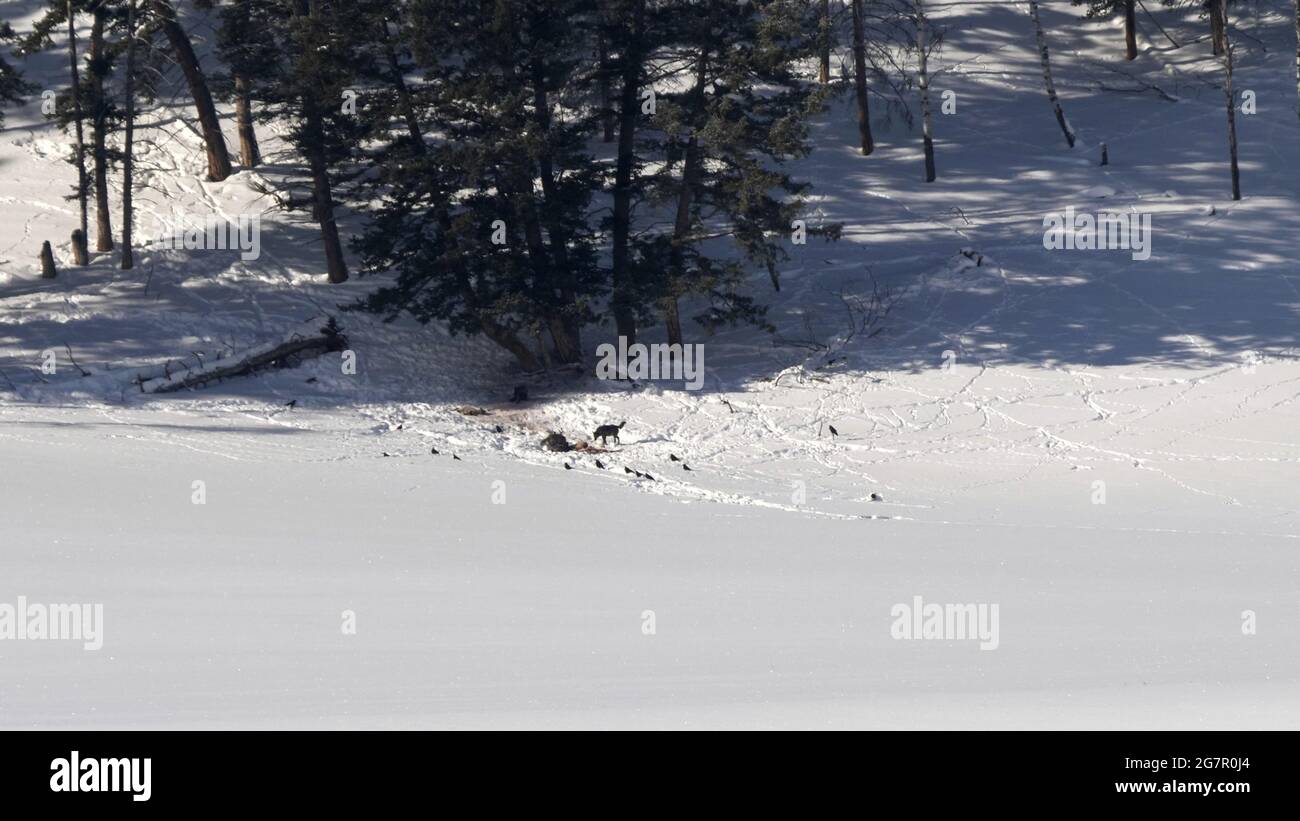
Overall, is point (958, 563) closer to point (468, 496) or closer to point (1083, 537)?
point (1083, 537)

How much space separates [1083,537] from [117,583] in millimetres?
9931

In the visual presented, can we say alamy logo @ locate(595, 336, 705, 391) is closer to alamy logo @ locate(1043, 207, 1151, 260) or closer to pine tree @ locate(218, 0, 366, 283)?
pine tree @ locate(218, 0, 366, 283)

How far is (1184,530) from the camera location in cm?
1482

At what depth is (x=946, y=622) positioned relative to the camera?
9.50m

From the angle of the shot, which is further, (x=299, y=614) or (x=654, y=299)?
(x=654, y=299)

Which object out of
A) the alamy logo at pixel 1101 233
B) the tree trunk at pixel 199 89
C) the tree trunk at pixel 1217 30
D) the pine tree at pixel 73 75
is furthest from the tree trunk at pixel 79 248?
the tree trunk at pixel 1217 30

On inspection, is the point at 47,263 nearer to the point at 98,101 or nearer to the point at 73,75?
the point at 98,101

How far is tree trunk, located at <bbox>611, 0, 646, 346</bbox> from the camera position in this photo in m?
23.9

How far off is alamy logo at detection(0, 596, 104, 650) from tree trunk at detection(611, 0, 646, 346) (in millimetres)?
15980

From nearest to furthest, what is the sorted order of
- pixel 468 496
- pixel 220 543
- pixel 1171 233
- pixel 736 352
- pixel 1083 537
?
pixel 220 543 < pixel 1083 537 < pixel 468 496 < pixel 736 352 < pixel 1171 233

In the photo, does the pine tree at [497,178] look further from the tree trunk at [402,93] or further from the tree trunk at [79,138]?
the tree trunk at [79,138]

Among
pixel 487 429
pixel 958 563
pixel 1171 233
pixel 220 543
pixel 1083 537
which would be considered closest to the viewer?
pixel 220 543

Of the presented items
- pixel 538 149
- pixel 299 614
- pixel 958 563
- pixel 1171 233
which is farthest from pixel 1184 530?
pixel 1171 233

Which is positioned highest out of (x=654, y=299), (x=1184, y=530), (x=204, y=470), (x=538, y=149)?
(x=538, y=149)
